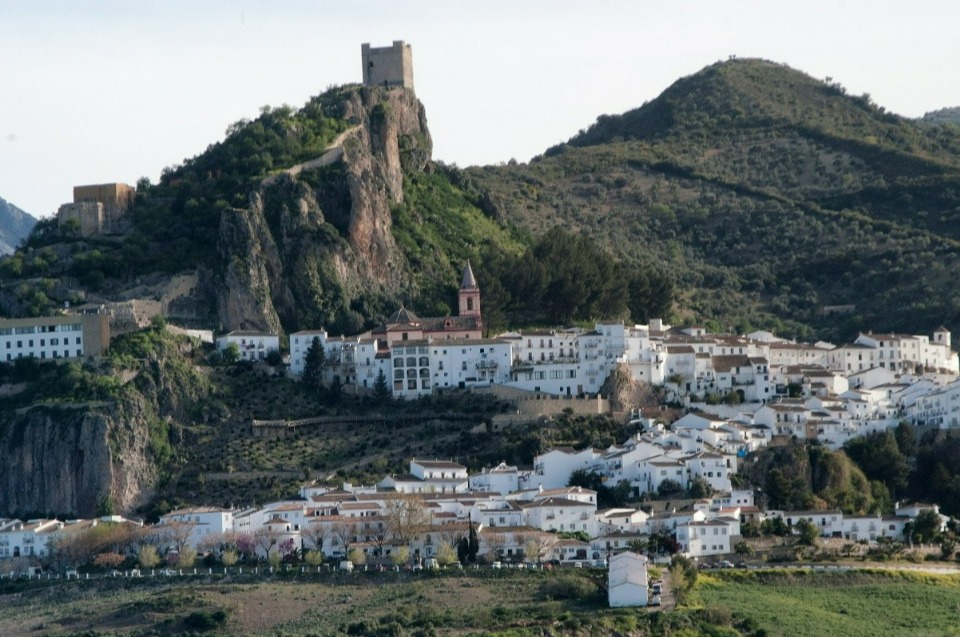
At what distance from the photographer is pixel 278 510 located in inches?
3430

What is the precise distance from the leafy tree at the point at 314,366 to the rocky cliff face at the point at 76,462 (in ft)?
27.8

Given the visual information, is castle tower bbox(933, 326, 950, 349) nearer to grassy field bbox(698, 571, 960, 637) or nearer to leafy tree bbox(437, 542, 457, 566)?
grassy field bbox(698, 571, 960, 637)

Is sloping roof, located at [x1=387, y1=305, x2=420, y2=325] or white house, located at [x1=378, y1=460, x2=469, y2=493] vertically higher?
sloping roof, located at [x1=387, y1=305, x2=420, y2=325]

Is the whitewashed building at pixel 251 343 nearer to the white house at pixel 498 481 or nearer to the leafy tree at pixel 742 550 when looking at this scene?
the white house at pixel 498 481

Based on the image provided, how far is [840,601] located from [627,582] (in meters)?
7.04

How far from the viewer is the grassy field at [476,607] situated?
76562 mm

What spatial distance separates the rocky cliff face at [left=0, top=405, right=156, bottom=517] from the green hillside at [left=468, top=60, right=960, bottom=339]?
109ft

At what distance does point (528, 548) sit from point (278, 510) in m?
9.40

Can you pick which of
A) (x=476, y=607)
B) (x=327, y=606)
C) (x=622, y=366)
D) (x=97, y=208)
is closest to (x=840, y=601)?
(x=476, y=607)

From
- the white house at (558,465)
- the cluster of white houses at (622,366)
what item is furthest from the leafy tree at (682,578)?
the cluster of white houses at (622,366)

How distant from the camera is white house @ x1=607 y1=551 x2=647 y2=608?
78.3 meters

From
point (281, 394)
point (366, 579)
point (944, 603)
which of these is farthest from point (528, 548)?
point (281, 394)

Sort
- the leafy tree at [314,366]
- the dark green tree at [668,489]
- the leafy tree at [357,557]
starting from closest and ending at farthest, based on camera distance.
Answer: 1. the leafy tree at [357,557]
2. the dark green tree at [668,489]
3. the leafy tree at [314,366]

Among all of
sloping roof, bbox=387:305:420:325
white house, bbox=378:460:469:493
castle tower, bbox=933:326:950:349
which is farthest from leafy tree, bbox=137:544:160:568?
castle tower, bbox=933:326:950:349
